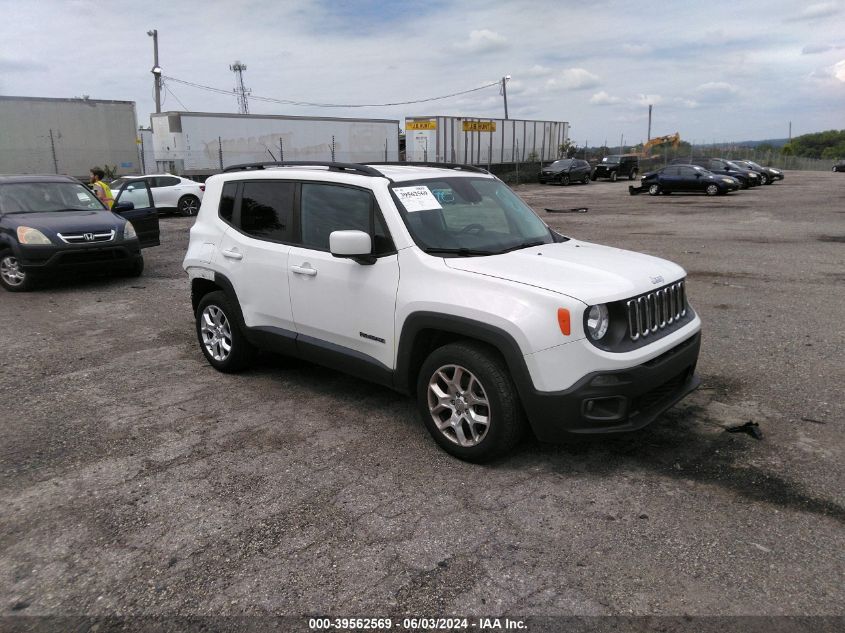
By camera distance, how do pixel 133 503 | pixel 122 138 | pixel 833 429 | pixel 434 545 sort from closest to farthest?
1. pixel 434 545
2. pixel 133 503
3. pixel 833 429
4. pixel 122 138

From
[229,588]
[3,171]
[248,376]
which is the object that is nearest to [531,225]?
[248,376]

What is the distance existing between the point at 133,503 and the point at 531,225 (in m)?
3.21

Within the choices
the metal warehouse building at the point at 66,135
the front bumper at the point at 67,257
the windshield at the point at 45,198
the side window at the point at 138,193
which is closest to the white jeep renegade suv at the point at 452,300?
the front bumper at the point at 67,257

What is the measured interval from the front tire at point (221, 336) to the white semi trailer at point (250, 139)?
18.0 m

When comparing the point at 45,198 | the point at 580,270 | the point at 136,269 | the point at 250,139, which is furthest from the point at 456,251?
the point at 250,139

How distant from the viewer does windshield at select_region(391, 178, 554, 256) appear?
4.16 metres

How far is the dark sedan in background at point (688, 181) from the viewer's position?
26875mm

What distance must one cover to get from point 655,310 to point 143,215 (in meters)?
9.13

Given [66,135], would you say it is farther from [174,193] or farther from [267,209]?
[267,209]

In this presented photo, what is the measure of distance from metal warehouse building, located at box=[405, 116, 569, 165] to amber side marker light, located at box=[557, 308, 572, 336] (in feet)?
103

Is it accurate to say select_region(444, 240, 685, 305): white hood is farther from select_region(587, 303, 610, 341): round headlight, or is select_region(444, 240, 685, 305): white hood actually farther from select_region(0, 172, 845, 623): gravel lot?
select_region(0, 172, 845, 623): gravel lot

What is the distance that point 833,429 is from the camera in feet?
14.0

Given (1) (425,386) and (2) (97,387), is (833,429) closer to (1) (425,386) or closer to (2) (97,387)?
(1) (425,386)

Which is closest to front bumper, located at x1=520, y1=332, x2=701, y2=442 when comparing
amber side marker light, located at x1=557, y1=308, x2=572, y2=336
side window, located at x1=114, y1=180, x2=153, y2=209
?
amber side marker light, located at x1=557, y1=308, x2=572, y2=336
